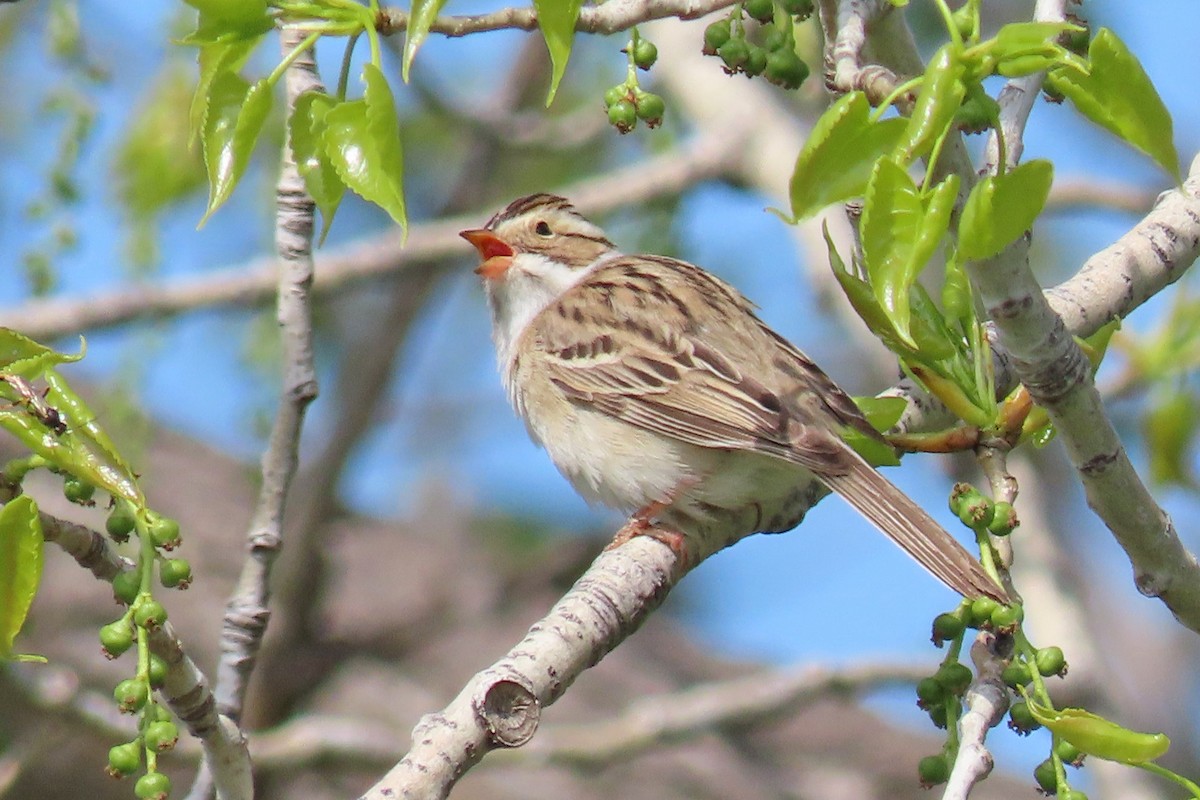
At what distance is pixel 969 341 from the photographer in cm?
278

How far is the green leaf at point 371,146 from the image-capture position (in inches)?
93.0

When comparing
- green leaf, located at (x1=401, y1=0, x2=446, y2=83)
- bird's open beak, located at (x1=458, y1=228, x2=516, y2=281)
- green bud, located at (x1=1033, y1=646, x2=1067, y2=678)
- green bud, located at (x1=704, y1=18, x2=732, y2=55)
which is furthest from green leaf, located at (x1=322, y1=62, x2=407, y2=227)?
bird's open beak, located at (x1=458, y1=228, x2=516, y2=281)

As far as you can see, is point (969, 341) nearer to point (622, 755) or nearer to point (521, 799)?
point (622, 755)

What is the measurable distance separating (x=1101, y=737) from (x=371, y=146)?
142 cm

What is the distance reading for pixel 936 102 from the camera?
205cm

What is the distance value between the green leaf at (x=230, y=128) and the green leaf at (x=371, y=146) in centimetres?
13

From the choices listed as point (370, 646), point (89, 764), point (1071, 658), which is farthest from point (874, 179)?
→ point (370, 646)

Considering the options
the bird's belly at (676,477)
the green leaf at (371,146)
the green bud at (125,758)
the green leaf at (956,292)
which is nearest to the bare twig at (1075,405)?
the green leaf at (956,292)

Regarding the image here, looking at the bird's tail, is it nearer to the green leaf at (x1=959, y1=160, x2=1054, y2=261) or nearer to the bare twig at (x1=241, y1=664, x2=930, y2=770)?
the green leaf at (x1=959, y1=160, x2=1054, y2=261)

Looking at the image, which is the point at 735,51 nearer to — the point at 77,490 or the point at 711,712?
the point at 77,490

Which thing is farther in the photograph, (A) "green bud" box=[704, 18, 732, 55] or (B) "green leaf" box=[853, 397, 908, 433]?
(B) "green leaf" box=[853, 397, 908, 433]

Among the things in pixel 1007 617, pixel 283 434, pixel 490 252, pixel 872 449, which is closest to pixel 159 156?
pixel 490 252

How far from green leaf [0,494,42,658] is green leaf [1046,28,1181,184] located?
1626 millimetres

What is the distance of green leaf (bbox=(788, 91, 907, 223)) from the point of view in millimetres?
2152
